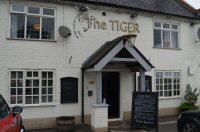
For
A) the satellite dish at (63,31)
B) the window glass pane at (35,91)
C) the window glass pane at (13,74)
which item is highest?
the satellite dish at (63,31)

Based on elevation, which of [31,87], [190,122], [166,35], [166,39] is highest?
[166,35]

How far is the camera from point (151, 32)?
1537 cm

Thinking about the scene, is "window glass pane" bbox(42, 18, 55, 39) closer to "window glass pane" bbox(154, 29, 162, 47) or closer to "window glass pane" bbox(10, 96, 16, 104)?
"window glass pane" bbox(10, 96, 16, 104)

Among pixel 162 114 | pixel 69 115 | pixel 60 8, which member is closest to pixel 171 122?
pixel 162 114

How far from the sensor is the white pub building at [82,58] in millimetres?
11859

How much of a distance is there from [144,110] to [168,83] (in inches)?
224

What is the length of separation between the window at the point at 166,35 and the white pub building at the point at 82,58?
6 centimetres

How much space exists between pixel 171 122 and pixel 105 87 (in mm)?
3805

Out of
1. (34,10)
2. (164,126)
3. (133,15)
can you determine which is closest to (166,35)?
(133,15)

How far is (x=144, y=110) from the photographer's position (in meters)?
10.7

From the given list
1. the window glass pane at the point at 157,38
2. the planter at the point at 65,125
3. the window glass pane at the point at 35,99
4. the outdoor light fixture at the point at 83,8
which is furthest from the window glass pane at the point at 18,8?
the window glass pane at the point at 157,38

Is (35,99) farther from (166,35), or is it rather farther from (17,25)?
(166,35)

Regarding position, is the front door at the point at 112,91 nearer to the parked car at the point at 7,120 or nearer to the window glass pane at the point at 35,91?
the window glass pane at the point at 35,91

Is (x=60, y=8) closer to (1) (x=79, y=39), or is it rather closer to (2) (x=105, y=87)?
(1) (x=79, y=39)
